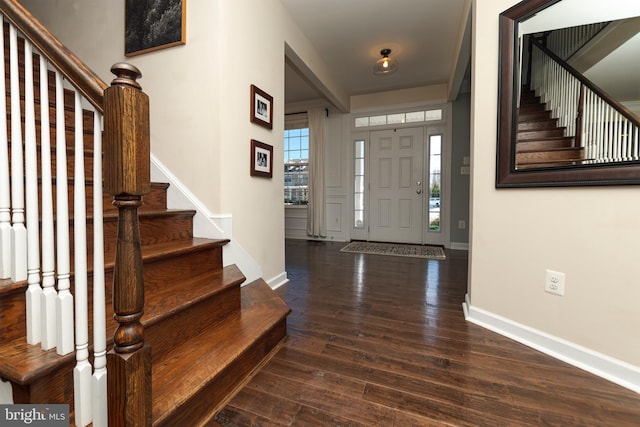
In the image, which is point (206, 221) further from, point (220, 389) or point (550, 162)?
point (550, 162)

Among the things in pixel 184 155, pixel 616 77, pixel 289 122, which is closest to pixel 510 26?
pixel 616 77

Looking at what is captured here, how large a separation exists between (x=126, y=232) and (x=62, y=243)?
212mm

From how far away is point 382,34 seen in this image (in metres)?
2.97

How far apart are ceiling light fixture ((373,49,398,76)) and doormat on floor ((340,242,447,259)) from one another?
7.40 feet

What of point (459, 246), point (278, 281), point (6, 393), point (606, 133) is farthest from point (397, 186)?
point (6, 393)

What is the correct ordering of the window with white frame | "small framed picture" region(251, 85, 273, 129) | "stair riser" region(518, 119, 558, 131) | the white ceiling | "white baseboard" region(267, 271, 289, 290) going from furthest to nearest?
the window with white frame
the white ceiling
"white baseboard" region(267, 271, 289, 290)
"small framed picture" region(251, 85, 273, 129)
"stair riser" region(518, 119, 558, 131)

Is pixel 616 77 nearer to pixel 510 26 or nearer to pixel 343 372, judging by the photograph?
pixel 510 26

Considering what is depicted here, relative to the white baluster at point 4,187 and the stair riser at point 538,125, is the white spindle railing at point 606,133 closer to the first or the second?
the stair riser at point 538,125

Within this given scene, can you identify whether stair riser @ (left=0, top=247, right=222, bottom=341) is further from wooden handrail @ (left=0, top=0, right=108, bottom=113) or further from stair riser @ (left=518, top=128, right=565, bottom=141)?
stair riser @ (left=518, top=128, right=565, bottom=141)

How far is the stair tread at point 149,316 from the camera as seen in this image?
72 cm

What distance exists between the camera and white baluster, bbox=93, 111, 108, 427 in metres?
0.70

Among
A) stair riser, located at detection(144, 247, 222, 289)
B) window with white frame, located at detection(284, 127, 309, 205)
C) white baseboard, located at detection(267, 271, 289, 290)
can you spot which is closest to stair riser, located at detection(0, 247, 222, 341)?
stair riser, located at detection(144, 247, 222, 289)

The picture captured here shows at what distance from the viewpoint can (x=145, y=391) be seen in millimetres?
708

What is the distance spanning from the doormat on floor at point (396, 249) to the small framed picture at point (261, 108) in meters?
2.32
